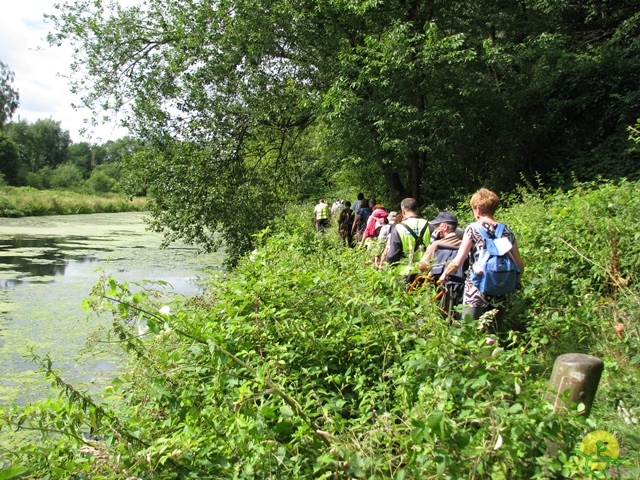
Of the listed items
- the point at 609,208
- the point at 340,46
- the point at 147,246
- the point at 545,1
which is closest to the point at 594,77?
the point at 545,1

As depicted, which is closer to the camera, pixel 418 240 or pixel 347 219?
pixel 418 240

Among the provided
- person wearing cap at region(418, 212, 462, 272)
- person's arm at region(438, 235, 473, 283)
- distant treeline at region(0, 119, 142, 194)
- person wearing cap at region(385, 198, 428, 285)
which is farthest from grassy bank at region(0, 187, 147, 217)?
person's arm at region(438, 235, 473, 283)

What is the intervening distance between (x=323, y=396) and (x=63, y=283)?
1257cm

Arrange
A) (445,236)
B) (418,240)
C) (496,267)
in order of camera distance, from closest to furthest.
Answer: (496,267)
(445,236)
(418,240)

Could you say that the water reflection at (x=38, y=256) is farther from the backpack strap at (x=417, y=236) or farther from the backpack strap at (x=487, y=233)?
the backpack strap at (x=487, y=233)

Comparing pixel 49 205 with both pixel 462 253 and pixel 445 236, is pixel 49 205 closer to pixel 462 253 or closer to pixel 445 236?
pixel 445 236

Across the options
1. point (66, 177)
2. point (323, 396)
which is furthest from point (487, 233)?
point (66, 177)

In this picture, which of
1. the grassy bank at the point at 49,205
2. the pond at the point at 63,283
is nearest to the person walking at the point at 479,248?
the pond at the point at 63,283

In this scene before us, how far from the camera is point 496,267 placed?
12.4 ft

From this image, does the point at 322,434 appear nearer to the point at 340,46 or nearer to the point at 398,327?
the point at 398,327

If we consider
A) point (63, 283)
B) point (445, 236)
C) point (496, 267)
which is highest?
point (445, 236)

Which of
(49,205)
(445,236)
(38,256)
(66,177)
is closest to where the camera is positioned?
(445,236)

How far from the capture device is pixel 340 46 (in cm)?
1318

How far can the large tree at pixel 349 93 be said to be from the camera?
11688 millimetres
